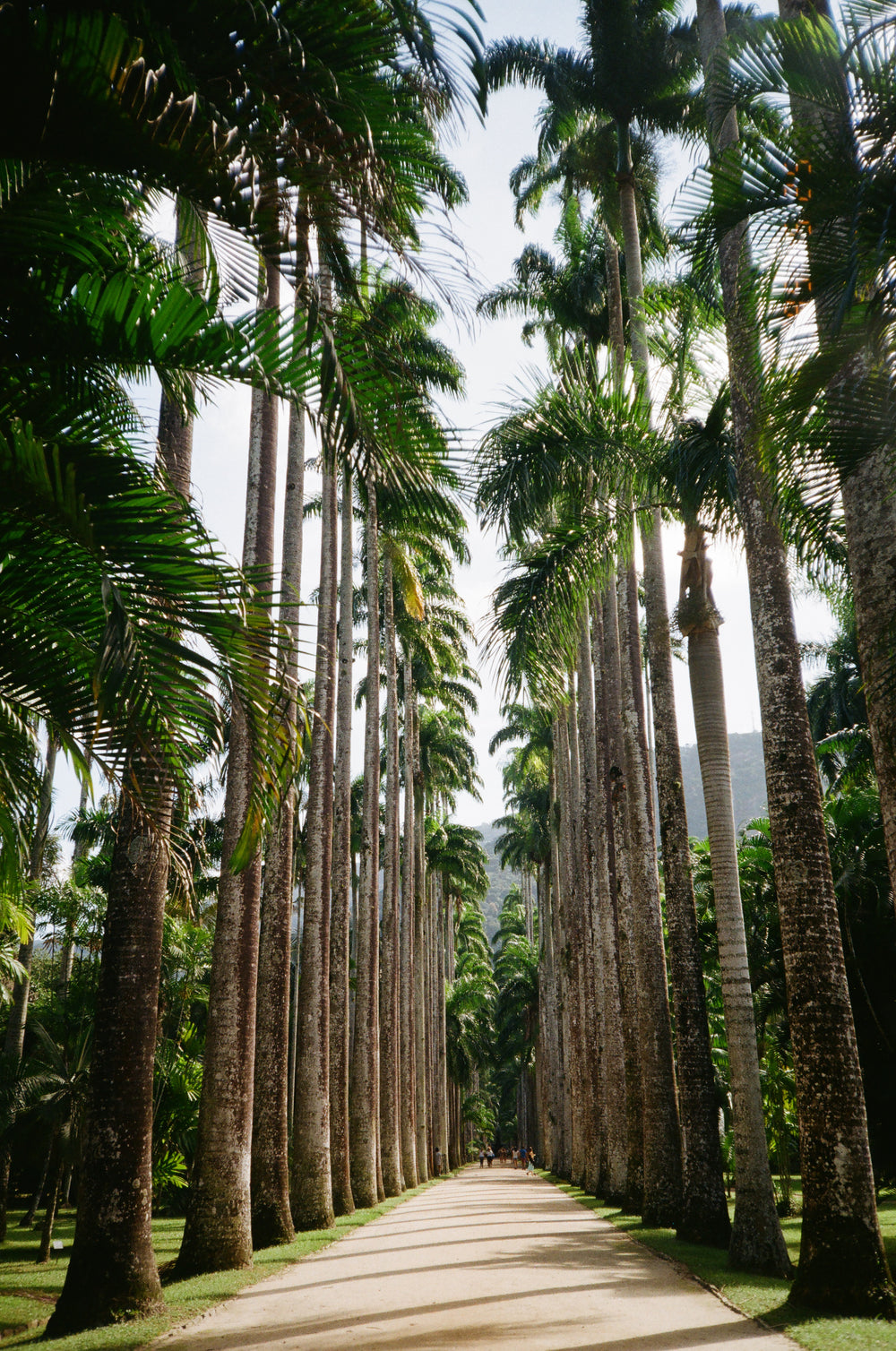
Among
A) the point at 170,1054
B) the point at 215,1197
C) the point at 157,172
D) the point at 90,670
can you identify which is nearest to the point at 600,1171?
the point at 170,1054

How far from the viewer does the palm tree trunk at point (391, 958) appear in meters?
24.7

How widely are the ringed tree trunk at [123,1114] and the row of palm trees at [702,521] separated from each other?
4186 millimetres

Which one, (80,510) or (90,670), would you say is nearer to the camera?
(80,510)

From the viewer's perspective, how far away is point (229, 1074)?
33.9ft

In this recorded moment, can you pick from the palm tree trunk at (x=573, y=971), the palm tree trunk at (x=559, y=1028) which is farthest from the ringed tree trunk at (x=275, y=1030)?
the palm tree trunk at (x=559, y=1028)

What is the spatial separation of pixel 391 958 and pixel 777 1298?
18.2m

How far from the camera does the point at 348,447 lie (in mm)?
4977

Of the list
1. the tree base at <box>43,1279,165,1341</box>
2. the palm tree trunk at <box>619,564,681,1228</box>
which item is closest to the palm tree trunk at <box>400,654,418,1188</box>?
the palm tree trunk at <box>619,564,681,1228</box>

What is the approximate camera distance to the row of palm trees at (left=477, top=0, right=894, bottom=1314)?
18.5 feet

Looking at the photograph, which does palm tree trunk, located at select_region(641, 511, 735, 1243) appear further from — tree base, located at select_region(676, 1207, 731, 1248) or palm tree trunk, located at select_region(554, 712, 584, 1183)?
palm tree trunk, located at select_region(554, 712, 584, 1183)

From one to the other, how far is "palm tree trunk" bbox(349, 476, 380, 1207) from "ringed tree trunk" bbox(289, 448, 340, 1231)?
13.3ft

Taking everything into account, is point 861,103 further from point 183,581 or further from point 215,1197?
point 215,1197

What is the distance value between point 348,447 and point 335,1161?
1641cm

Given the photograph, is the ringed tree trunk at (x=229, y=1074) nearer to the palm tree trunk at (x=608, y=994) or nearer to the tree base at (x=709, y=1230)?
the tree base at (x=709, y=1230)
